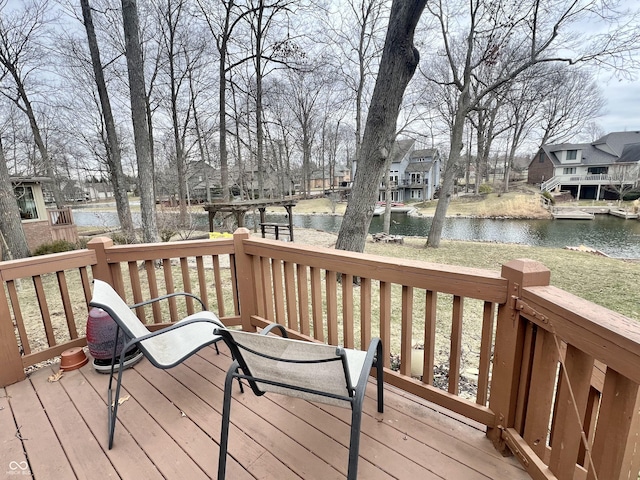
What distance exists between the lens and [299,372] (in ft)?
4.31

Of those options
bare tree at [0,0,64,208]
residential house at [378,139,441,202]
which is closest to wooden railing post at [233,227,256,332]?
bare tree at [0,0,64,208]

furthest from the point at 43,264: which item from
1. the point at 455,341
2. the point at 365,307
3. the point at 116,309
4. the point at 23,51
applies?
the point at 23,51

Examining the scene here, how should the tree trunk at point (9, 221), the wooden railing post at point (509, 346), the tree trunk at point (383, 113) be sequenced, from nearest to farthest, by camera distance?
the wooden railing post at point (509, 346), the tree trunk at point (383, 113), the tree trunk at point (9, 221)

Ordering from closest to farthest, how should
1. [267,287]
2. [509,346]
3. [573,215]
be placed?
[509,346], [267,287], [573,215]

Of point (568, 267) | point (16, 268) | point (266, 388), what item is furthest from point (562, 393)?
point (568, 267)

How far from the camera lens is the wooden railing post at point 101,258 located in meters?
2.44

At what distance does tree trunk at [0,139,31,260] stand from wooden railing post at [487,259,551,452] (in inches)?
315

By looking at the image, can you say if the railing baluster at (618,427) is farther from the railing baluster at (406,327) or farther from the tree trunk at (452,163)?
the tree trunk at (452,163)

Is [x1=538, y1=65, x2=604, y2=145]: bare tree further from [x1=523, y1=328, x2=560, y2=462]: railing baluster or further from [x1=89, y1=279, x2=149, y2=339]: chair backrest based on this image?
[x1=89, y1=279, x2=149, y2=339]: chair backrest

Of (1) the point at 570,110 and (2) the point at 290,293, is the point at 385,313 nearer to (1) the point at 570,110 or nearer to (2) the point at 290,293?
(2) the point at 290,293

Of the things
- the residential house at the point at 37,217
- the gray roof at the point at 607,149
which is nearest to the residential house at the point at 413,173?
the gray roof at the point at 607,149

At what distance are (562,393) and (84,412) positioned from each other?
2522 mm

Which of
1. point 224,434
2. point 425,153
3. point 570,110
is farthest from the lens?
point 425,153

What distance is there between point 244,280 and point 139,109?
5032mm
